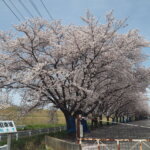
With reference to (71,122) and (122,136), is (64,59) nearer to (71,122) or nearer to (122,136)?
(71,122)

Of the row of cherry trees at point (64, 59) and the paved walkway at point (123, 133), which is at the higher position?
the row of cherry trees at point (64, 59)

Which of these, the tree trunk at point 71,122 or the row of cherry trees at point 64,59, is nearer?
the row of cherry trees at point 64,59

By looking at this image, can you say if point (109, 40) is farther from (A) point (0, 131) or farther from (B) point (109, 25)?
(A) point (0, 131)

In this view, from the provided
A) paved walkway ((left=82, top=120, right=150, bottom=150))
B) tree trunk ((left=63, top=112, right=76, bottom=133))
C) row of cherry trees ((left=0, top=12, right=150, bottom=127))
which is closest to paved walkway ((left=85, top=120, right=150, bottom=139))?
paved walkway ((left=82, top=120, right=150, bottom=150))

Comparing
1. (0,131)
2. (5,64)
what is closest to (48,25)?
(5,64)

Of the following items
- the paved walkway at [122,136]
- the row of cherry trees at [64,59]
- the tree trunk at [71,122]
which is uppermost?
the row of cherry trees at [64,59]

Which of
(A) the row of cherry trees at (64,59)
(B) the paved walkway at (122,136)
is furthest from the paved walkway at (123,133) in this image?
(A) the row of cherry trees at (64,59)

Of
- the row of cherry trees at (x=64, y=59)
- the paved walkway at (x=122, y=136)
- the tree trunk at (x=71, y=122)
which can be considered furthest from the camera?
the tree trunk at (x=71, y=122)

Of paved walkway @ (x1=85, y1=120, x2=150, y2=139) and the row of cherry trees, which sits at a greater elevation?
the row of cherry trees

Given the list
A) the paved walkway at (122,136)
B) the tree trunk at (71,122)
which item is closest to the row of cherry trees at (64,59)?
the tree trunk at (71,122)

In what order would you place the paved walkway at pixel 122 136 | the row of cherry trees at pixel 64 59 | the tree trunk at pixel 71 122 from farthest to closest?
the tree trunk at pixel 71 122, the row of cherry trees at pixel 64 59, the paved walkway at pixel 122 136

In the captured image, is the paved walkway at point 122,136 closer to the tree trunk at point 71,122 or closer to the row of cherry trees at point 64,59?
the tree trunk at point 71,122

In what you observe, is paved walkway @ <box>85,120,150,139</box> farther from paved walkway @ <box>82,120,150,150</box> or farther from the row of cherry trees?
the row of cherry trees

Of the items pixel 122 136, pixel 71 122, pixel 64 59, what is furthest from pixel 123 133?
pixel 64 59
